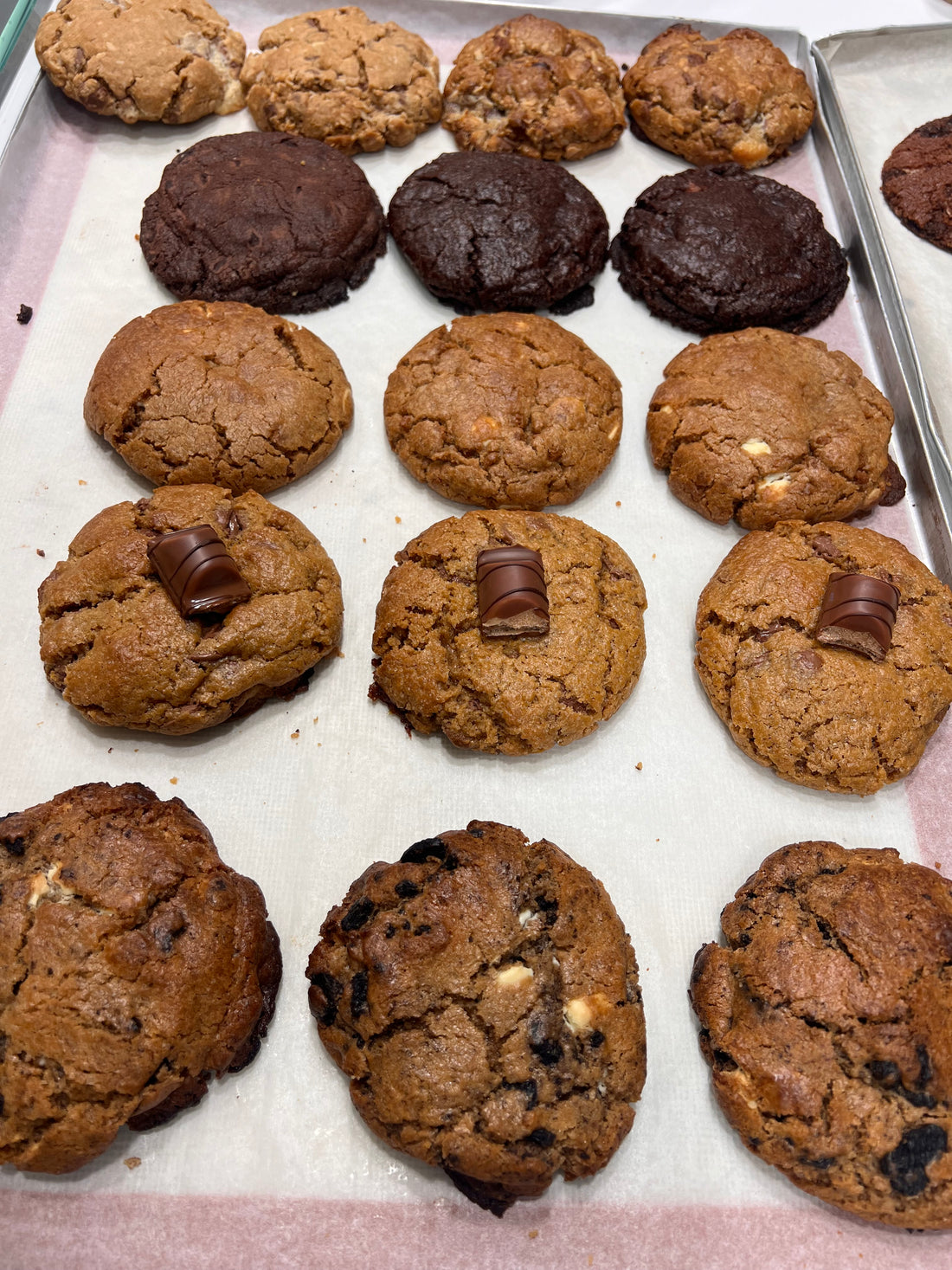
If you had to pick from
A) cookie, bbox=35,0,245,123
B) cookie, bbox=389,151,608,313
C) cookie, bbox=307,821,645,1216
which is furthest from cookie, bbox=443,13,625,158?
cookie, bbox=307,821,645,1216

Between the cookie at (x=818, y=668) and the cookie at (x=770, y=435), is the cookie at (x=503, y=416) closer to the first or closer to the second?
the cookie at (x=770, y=435)

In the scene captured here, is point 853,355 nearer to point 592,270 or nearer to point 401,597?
point 592,270

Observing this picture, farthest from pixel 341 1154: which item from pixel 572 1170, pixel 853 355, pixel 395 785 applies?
pixel 853 355

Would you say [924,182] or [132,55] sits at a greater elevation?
[132,55]

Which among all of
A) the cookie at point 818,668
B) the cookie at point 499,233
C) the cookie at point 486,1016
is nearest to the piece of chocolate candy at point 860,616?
the cookie at point 818,668

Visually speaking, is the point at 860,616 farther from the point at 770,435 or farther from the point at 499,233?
the point at 499,233

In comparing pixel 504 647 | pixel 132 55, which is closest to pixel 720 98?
pixel 132 55
